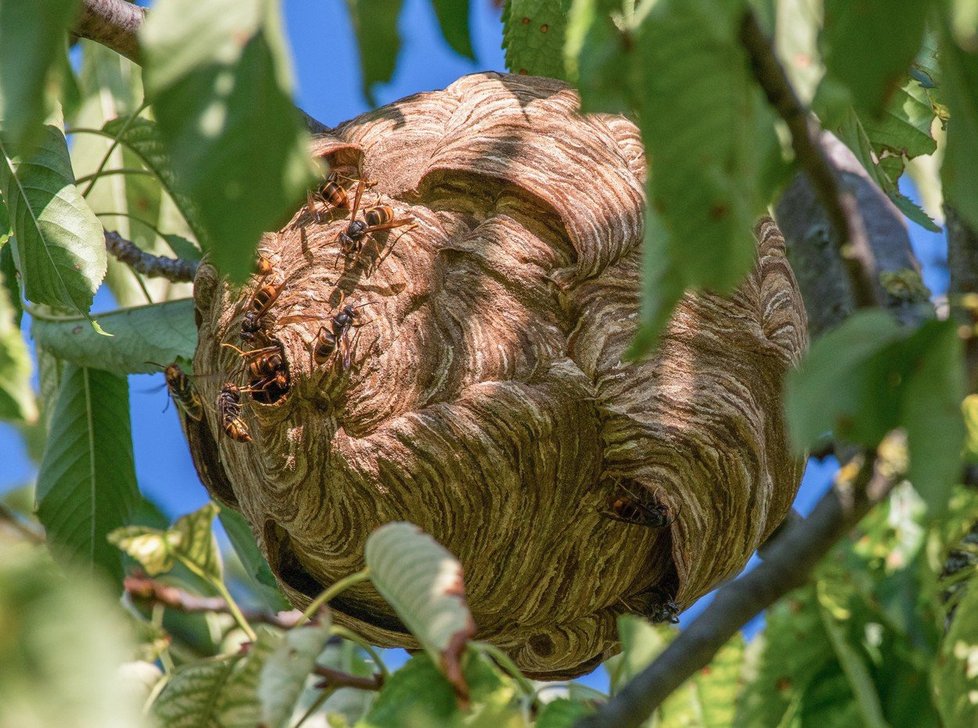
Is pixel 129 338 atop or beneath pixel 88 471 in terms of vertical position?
atop

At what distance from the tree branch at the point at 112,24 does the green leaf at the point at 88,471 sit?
87cm

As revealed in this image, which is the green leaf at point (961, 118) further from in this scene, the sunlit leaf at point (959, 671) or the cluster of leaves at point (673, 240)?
the sunlit leaf at point (959, 671)

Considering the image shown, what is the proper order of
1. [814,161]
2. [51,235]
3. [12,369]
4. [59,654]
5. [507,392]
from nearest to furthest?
[59,654]
[814,161]
[12,369]
[51,235]
[507,392]

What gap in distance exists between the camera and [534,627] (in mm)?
2785

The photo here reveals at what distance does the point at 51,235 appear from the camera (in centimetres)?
236

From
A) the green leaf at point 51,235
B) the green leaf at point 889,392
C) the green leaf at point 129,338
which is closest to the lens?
the green leaf at point 889,392

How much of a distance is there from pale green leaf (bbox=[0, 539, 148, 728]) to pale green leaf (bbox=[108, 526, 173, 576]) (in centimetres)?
103

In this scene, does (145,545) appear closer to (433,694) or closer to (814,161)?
(433,694)

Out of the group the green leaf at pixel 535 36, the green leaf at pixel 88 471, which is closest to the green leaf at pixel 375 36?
the green leaf at pixel 535 36

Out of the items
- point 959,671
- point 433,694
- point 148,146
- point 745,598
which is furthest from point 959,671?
point 148,146

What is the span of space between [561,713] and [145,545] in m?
0.74

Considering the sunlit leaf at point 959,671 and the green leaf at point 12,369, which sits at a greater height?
the green leaf at point 12,369

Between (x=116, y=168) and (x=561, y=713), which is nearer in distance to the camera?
(x=561, y=713)

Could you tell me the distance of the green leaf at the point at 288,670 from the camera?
4.72 feet
